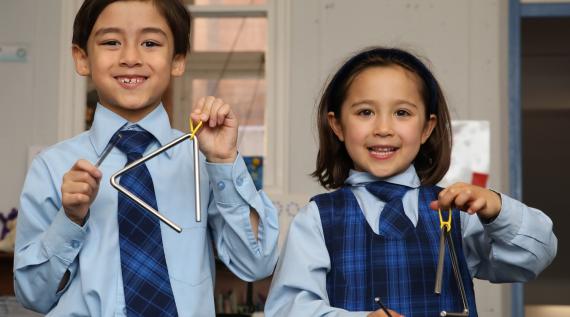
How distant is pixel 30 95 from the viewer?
4066 mm

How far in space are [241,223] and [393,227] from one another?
0.29m

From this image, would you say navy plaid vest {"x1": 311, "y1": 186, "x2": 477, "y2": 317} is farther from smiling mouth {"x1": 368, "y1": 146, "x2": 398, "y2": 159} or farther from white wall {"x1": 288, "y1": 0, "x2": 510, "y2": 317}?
white wall {"x1": 288, "y1": 0, "x2": 510, "y2": 317}

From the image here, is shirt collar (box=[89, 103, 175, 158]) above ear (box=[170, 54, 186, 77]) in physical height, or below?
below

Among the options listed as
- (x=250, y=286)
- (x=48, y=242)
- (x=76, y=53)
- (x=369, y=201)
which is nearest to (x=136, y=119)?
(x=76, y=53)

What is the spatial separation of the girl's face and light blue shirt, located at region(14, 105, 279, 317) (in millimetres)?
233

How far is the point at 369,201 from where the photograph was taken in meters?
1.68

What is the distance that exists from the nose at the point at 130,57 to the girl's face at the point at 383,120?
429mm

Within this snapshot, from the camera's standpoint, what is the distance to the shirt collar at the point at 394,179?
169cm

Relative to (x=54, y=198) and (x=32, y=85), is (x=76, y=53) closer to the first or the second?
(x=54, y=198)

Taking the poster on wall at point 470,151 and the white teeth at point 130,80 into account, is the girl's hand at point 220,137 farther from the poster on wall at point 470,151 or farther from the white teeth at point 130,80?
the poster on wall at point 470,151

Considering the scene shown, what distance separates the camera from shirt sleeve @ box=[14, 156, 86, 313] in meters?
1.49

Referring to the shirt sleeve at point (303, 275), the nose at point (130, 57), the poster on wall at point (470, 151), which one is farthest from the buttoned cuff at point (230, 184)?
the poster on wall at point (470, 151)

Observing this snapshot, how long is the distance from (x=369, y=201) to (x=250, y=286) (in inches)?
93.7

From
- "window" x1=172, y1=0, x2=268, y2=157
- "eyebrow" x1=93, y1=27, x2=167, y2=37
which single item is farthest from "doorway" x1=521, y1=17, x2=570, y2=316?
"eyebrow" x1=93, y1=27, x2=167, y2=37
